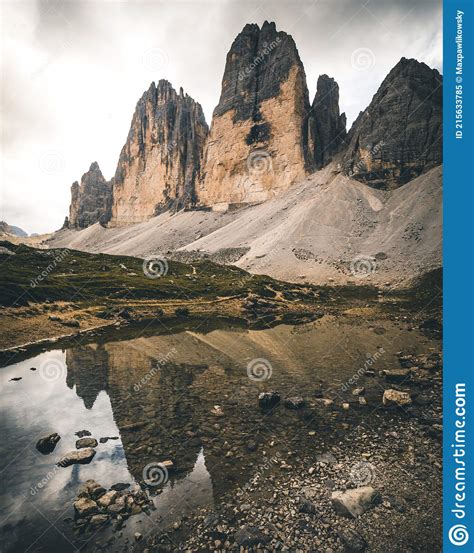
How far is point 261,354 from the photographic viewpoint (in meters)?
21.0

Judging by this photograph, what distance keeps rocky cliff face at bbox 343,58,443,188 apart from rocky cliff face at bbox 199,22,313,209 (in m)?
27.3

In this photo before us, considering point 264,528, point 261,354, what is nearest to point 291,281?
point 261,354

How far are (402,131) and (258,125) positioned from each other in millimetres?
59135

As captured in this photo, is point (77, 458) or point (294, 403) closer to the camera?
point (77, 458)

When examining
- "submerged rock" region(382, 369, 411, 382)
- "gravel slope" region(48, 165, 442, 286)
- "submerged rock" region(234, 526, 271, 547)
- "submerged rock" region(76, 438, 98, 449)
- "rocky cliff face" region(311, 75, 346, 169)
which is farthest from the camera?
"rocky cliff face" region(311, 75, 346, 169)

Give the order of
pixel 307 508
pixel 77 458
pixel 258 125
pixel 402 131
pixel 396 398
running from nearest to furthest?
pixel 307 508, pixel 77 458, pixel 396 398, pixel 402 131, pixel 258 125

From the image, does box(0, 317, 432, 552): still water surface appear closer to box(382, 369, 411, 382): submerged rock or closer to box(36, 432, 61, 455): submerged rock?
box(36, 432, 61, 455): submerged rock

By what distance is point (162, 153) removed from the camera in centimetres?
Answer: 17825

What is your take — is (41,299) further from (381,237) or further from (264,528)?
(381,237)

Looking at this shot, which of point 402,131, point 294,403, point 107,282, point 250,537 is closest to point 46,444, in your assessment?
point 250,537

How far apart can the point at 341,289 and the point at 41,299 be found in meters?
44.5

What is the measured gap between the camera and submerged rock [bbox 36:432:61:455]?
977 centimetres
